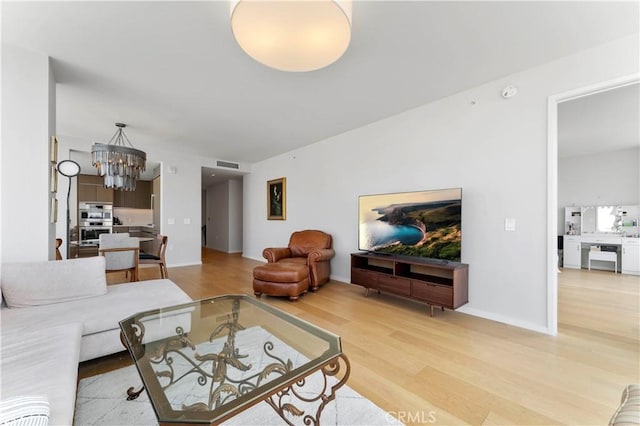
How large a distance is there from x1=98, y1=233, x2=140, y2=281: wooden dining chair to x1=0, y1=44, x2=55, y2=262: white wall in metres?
1.40

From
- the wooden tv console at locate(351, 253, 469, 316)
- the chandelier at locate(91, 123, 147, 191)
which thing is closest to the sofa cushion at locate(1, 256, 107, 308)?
the chandelier at locate(91, 123, 147, 191)

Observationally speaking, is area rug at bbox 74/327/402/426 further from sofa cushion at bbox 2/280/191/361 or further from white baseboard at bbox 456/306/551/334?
white baseboard at bbox 456/306/551/334

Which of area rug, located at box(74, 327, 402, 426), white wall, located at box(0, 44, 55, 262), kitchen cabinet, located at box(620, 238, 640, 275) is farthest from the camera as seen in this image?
kitchen cabinet, located at box(620, 238, 640, 275)

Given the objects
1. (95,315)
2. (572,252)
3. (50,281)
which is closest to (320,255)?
(95,315)

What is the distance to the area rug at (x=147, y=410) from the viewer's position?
141 cm

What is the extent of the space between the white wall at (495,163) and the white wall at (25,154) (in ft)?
12.4

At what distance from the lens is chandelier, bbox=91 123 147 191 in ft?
10.7

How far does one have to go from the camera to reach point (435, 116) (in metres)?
3.32

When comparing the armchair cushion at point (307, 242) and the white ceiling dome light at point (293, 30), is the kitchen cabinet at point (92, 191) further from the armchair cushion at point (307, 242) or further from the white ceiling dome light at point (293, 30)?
the white ceiling dome light at point (293, 30)

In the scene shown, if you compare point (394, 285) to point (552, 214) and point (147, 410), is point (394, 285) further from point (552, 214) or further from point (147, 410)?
point (147, 410)

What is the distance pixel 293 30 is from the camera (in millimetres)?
1579

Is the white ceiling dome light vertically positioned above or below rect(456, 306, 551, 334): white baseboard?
above

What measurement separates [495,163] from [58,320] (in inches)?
163

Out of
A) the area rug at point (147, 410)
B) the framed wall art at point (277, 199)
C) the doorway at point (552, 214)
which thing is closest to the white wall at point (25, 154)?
the area rug at point (147, 410)
